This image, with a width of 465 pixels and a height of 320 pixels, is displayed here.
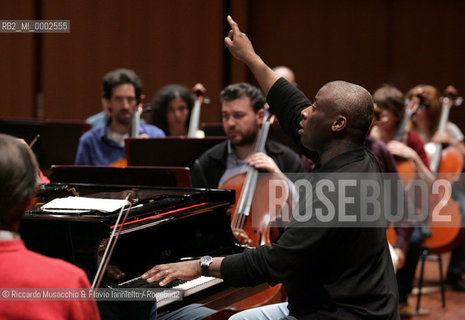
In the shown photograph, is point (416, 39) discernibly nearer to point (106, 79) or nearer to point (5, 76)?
point (106, 79)

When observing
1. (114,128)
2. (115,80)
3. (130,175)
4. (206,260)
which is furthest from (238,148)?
(206,260)

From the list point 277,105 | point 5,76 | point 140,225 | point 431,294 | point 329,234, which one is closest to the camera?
point 329,234

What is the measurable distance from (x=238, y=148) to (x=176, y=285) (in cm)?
150

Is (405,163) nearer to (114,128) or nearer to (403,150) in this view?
(403,150)

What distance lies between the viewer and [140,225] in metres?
1.98

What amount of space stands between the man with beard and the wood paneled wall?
8.72 feet

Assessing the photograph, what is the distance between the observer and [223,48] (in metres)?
6.18

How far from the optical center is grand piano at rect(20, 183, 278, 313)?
1.78 m

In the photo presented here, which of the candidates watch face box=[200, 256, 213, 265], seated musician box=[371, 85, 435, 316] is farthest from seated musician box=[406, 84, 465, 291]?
watch face box=[200, 256, 213, 265]

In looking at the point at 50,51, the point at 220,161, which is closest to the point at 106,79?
the point at 220,161

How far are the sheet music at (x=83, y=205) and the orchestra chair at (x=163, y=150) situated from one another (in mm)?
1236

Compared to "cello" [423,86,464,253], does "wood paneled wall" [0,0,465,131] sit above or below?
above

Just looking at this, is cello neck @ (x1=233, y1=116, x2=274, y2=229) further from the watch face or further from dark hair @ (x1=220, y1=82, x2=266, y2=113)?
the watch face

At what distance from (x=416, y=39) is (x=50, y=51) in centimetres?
354
